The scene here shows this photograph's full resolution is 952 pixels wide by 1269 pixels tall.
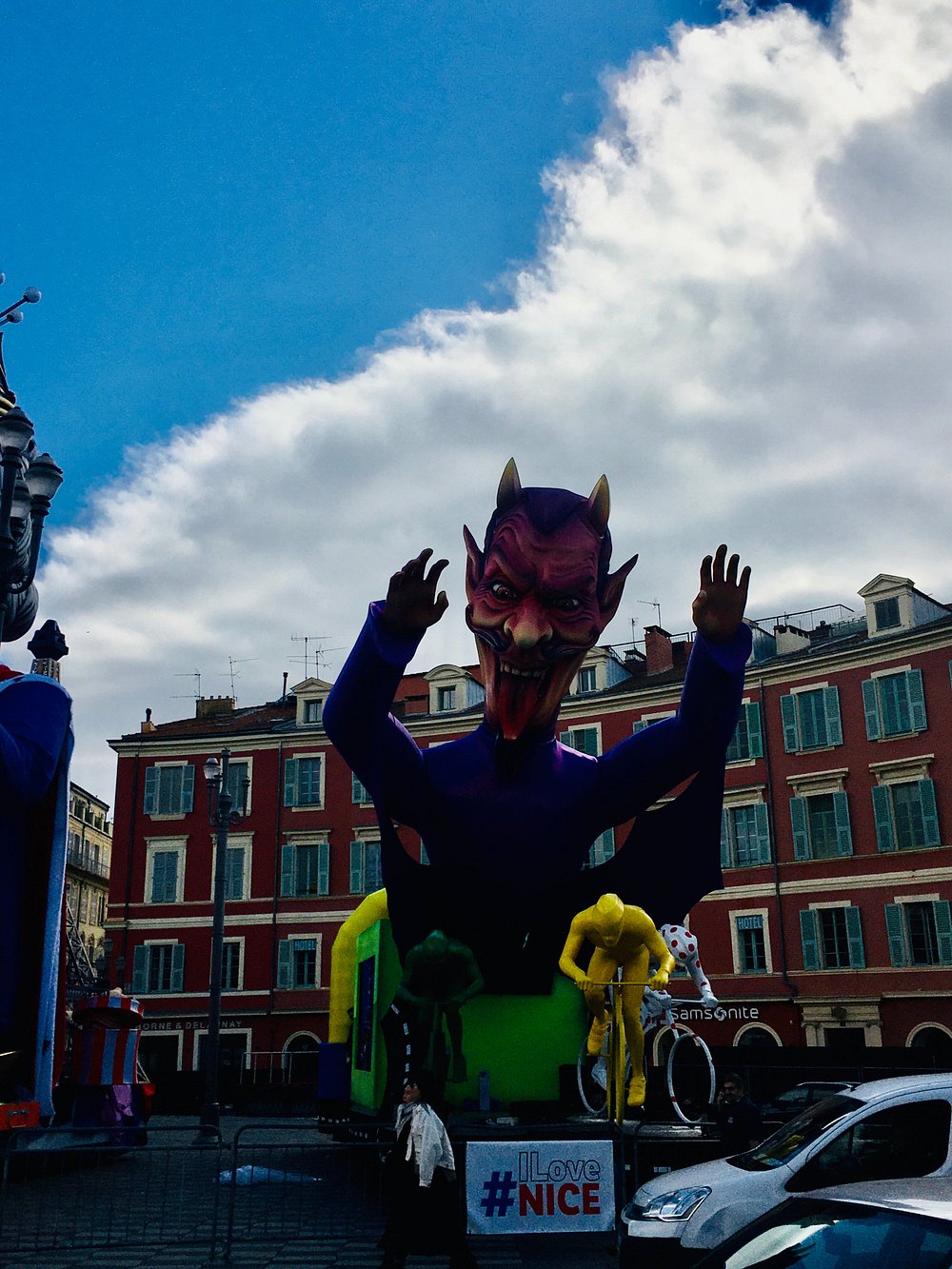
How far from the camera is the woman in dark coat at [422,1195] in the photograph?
7.61m

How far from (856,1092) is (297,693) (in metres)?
34.2

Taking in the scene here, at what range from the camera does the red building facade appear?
102 feet

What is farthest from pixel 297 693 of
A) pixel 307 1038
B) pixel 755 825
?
pixel 755 825

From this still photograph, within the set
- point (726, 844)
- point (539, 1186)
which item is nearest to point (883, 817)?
point (726, 844)

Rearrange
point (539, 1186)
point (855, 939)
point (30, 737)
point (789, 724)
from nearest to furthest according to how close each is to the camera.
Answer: point (539, 1186) → point (30, 737) → point (855, 939) → point (789, 724)

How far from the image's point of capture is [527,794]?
543 inches

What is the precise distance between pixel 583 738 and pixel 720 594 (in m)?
24.5

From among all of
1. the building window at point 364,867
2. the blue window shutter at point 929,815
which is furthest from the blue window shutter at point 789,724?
the building window at point 364,867

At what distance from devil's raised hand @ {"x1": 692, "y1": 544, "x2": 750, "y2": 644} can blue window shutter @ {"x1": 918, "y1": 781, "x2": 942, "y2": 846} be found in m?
20.1

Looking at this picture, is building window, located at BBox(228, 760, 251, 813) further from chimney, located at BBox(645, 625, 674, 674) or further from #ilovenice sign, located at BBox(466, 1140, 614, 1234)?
#ilovenice sign, located at BBox(466, 1140, 614, 1234)

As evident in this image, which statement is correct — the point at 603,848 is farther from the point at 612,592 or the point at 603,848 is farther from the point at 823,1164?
the point at 823,1164

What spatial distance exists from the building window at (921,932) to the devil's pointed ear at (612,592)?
64.5ft

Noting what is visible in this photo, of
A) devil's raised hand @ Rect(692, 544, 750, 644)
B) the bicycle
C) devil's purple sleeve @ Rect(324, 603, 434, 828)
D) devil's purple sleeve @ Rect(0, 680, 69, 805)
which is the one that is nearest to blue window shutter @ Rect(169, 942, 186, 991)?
devil's purple sleeve @ Rect(0, 680, 69, 805)

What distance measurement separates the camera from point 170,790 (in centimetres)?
4006
